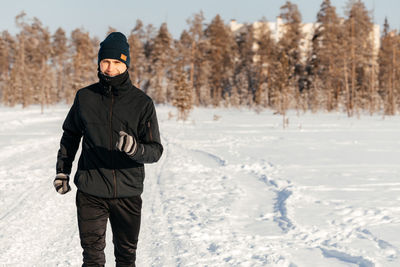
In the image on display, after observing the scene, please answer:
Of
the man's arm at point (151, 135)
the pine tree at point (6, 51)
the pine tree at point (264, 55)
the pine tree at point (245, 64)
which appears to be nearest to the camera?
the man's arm at point (151, 135)

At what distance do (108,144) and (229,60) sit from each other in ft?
181

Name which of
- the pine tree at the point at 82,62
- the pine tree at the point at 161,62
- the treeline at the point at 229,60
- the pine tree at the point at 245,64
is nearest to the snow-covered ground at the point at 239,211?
the treeline at the point at 229,60

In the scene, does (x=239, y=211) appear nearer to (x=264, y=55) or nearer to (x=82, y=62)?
(x=264, y=55)

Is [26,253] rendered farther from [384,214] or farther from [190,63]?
[190,63]

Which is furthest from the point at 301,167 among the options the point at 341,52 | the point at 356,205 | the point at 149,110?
the point at 341,52

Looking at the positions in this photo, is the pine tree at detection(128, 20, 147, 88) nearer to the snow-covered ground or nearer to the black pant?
the snow-covered ground

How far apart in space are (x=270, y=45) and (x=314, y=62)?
7.21 metres

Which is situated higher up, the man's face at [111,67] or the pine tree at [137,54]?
the pine tree at [137,54]

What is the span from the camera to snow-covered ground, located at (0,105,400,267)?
445cm

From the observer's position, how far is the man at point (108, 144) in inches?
110

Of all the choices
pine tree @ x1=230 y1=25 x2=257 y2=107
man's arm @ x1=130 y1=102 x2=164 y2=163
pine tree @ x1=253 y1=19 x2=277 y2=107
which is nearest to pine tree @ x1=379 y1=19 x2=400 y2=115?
pine tree @ x1=253 y1=19 x2=277 y2=107

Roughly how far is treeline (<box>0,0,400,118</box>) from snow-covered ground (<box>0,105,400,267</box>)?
23743mm

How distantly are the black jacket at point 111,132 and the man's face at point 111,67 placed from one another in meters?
0.08

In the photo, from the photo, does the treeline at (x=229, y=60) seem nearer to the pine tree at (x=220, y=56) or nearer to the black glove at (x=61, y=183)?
the pine tree at (x=220, y=56)
